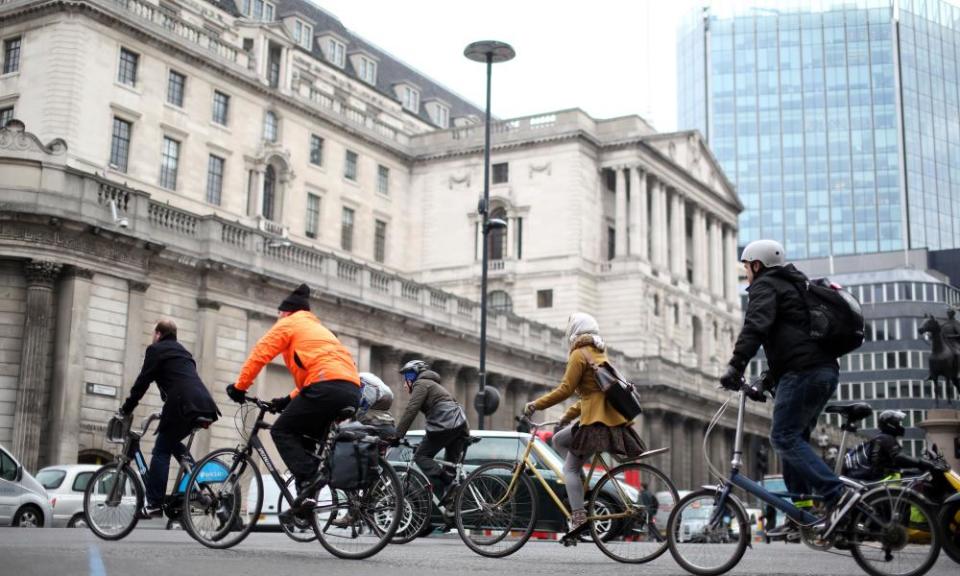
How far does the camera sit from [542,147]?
64625mm

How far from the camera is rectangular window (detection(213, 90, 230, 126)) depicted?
172 feet

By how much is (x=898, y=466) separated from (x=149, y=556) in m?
7.87

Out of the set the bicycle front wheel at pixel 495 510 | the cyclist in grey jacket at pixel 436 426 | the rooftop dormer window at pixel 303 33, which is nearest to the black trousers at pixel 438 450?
the cyclist in grey jacket at pixel 436 426

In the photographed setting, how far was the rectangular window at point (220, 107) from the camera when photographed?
172 feet

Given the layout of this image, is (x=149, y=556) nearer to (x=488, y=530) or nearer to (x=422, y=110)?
(x=488, y=530)

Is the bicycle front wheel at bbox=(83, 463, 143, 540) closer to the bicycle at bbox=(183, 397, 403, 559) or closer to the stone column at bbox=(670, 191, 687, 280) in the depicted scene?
the bicycle at bbox=(183, 397, 403, 559)

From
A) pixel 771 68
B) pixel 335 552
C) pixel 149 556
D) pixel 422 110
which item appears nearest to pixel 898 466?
pixel 335 552

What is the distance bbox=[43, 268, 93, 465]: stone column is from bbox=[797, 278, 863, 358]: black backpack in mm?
22506

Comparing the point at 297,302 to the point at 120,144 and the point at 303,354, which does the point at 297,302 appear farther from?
the point at 120,144

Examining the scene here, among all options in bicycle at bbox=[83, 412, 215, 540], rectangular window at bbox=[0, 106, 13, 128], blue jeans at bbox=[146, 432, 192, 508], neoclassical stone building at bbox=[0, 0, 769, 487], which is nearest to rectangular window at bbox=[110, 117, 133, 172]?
neoclassical stone building at bbox=[0, 0, 769, 487]

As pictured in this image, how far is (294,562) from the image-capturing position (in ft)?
28.1

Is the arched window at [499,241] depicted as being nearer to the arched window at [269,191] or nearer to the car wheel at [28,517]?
the arched window at [269,191]

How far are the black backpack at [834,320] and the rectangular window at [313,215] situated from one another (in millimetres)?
50708

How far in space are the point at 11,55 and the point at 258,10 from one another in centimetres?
1754
